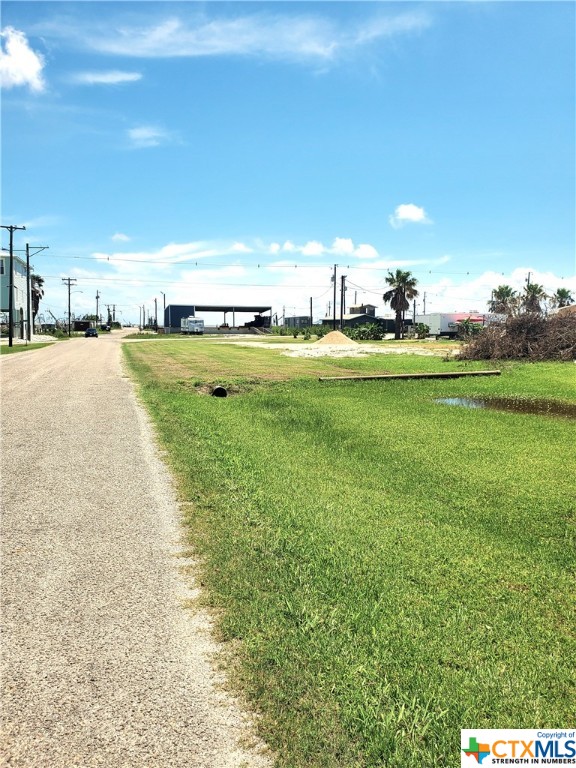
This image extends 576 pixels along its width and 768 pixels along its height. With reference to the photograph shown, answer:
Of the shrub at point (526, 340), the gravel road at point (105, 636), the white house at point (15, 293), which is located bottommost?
the gravel road at point (105, 636)

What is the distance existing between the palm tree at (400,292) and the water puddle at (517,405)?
218 ft

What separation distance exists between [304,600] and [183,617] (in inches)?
34.3

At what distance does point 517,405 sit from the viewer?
588 inches

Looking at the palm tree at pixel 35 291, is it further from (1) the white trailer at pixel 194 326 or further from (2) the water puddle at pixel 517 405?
(2) the water puddle at pixel 517 405

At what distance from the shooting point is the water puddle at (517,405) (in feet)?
44.9

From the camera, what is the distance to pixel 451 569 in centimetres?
458

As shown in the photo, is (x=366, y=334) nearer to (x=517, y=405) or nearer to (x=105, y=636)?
(x=517, y=405)

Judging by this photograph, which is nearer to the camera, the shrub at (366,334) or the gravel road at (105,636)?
the gravel road at (105,636)

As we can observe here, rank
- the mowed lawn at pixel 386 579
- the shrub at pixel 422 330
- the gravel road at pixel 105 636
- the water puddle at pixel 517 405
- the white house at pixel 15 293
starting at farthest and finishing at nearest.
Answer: the shrub at pixel 422 330 < the white house at pixel 15 293 < the water puddle at pixel 517 405 < the mowed lawn at pixel 386 579 < the gravel road at pixel 105 636

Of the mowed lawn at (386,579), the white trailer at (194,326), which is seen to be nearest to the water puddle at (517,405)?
the mowed lawn at (386,579)

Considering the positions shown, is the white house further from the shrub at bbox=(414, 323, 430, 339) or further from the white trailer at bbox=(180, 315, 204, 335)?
the shrub at bbox=(414, 323, 430, 339)

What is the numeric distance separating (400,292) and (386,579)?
81.7 m

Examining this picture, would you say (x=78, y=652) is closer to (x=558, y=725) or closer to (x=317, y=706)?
(x=317, y=706)

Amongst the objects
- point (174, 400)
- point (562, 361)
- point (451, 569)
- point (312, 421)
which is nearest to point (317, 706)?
point (451, 569)
